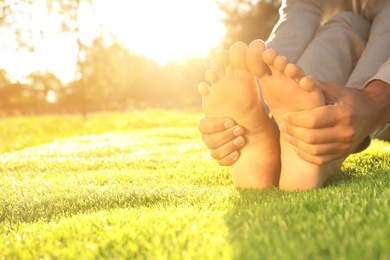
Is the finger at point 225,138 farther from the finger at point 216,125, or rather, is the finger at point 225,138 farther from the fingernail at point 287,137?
the fingernail at point 287,137

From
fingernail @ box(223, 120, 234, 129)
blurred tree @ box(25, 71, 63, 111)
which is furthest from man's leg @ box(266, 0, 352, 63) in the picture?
blurred tree @ box(25, 71, 63, 111)

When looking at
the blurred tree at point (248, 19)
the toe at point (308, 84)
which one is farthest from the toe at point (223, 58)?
the blurred tree at point (248, 19)

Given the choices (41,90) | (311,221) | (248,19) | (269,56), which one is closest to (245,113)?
(269,56)

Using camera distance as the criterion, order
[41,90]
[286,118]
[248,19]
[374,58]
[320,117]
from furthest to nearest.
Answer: [41,90] < [248,19] < [374,58] < [286,118] < [320,117]

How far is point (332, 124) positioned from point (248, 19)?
23.3m

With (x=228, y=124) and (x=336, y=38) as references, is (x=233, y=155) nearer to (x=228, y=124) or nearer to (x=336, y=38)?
(x=228, y=124)

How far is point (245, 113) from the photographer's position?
1.82m

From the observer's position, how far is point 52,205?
5.94 ft

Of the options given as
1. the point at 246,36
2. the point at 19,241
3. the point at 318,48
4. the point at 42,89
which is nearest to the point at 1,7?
the point at 318,48

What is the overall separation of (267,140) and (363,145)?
17.7 inches

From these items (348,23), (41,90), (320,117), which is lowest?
(41,90)

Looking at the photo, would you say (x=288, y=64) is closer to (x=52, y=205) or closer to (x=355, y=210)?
(x=355, y=210)

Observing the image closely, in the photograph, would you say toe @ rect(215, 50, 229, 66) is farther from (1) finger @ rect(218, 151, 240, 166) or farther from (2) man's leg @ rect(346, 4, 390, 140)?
(2) man's leg @ rect(346, 4, 390, 140)

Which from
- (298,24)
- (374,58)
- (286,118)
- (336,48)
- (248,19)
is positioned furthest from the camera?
(248,19)
